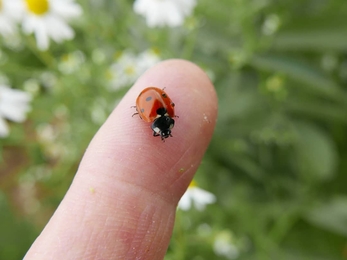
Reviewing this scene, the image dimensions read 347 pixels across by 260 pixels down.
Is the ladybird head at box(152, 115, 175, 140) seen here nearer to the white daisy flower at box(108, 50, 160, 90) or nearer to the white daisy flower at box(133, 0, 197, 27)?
the white daisy flower at box(133, 0, 197, 27)

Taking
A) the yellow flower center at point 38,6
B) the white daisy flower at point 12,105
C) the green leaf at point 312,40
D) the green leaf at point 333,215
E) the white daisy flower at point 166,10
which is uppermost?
the green leaf at point 312,40

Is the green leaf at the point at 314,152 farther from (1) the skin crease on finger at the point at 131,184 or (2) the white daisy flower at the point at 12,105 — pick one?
(2) the white daisy flower at the point at 12,105

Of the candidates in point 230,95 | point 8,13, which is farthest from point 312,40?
point 8,13

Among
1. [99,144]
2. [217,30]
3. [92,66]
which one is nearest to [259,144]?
[217,30]

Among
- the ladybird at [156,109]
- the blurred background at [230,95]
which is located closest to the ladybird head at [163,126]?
the ladybird at [156,109]

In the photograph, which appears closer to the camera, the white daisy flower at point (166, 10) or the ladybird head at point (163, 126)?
the ladybird head at point (163, 126)

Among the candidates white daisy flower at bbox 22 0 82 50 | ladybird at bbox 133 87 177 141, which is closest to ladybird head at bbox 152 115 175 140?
ladybird at bbox 133 87 177 141
